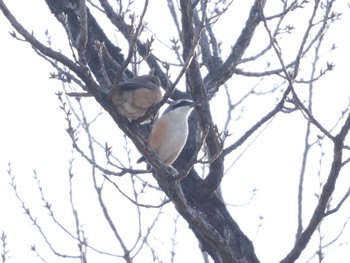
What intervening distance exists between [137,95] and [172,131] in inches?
35.4

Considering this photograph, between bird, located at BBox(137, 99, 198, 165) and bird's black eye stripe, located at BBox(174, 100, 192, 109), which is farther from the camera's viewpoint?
bird, located at BBox(137, 99, 198, 165)

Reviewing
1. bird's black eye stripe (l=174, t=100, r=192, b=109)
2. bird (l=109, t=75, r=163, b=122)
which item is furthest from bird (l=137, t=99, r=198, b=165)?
bird (l=109, t=75, r=163, b=122)

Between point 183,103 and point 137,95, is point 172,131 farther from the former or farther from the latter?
point 137,95

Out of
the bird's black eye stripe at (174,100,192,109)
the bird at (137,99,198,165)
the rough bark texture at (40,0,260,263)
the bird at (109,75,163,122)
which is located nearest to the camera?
the rough bark texture at (40,0,260,263)

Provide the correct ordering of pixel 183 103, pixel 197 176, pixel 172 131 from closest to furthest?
pixel 197 176, pixel 183 103, pixel 172 131

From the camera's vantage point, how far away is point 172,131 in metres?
5.68

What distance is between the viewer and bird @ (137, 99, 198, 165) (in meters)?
5.41

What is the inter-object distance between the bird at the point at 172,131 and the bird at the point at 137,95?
282 millimetres

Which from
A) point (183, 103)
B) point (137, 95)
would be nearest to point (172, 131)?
point (183, 103)

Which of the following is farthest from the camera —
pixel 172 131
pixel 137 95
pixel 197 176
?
pixel 172 131

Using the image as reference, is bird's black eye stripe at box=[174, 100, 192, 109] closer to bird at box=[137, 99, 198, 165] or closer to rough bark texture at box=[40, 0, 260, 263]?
bird at box=[137, 99, 198, 165]

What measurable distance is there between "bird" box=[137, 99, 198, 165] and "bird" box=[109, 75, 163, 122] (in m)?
0.28

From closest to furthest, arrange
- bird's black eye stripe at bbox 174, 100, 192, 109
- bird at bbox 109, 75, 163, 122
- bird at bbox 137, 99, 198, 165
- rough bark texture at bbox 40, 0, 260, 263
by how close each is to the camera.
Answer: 1. rough bark texture at bbox 40, 0, 260, 263
2. bird at bbox 109, 75, 163, 122
3. bird's black eye stripe at bbox 174, 100, 192, 109
4. bird at bbox 137, 99, 198, 165

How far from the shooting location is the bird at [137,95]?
4668 mm
